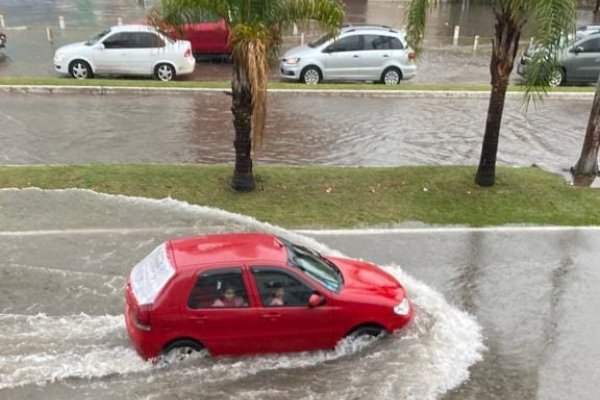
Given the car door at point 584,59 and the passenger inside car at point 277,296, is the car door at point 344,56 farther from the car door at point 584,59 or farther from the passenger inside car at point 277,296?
the passenger inside car at point 277,296

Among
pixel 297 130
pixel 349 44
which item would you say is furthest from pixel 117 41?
pixel 297 130

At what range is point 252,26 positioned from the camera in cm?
1131

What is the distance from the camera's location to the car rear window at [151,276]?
770cm

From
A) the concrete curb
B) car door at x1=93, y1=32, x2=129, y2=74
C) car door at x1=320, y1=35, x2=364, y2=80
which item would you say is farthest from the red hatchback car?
car door at x1=93, y1=32, x2=129, y2=74

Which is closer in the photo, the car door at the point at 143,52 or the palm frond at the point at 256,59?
the palm frond at the point at 256,59

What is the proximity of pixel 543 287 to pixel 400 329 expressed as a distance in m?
3.08

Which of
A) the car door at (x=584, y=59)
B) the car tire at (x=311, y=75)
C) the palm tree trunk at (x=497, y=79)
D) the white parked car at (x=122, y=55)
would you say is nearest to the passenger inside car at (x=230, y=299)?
the palm tree trunk at (x=497, y=79)

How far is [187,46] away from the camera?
22328 millimetres

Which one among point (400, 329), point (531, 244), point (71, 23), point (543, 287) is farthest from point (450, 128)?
point (71, 23)

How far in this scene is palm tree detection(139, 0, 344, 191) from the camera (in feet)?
36.4

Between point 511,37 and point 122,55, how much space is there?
1383 centimetres

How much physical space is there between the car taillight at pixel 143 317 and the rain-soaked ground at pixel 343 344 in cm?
55

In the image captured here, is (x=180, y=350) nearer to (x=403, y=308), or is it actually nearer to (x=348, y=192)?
(x=403, y=308)

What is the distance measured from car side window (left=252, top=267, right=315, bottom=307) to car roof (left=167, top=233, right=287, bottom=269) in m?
0.19
